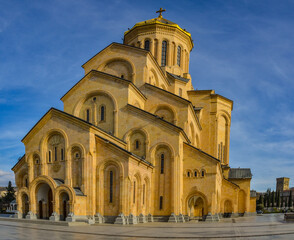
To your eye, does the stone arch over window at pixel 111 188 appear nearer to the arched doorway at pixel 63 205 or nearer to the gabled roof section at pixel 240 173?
the arched doorway at pixel 63 205

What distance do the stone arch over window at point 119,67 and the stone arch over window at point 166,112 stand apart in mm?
3842

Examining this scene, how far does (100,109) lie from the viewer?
28375mm

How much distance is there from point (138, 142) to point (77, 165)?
5539 millimetres

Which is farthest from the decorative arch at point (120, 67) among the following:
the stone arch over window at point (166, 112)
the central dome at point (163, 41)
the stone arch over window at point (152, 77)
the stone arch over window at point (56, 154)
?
the stone arch over window at point (56, 154)

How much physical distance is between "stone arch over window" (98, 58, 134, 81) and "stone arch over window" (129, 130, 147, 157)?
6.06 metres

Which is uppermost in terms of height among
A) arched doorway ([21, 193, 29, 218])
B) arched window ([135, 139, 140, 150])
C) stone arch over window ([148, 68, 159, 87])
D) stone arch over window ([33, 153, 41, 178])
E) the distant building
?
stone arch over window ([148, 68, 159, 87])

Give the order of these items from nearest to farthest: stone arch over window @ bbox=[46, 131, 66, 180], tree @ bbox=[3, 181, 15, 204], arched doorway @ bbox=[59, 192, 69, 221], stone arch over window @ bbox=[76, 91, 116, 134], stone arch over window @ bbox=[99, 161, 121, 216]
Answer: arched doorway @ bbox=[59, 192, 69, 221]
stone arch over window @ bbox=[99, 161, 121, 216]
stone arch over window @ bbox=[46, 131, 66, 180]
stone arch over window @ bbox=[76, 91, 116, 134]
tree @ bbox=[3, 181, 15, 204]

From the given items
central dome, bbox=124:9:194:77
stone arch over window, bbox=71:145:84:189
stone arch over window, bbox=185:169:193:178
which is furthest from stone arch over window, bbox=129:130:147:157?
central dome, bbox=124:9:194:77

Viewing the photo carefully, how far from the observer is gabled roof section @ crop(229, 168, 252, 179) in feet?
130

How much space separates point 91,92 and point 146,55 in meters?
6.28

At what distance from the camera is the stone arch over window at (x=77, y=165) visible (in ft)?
78.3

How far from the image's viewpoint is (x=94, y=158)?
23891mm

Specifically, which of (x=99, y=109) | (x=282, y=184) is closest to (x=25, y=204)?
(x=99, y=109)

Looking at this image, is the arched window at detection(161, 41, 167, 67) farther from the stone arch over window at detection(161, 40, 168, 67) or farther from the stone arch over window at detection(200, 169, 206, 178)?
the stone arch over window at detection(200, 169, 206, 178)
